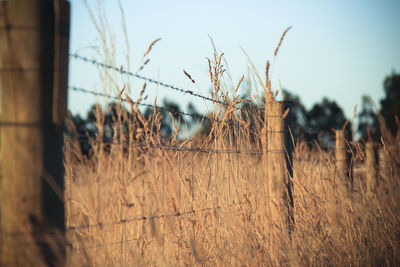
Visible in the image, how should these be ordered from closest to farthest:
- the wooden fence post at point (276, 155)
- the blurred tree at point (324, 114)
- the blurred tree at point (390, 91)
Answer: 1. the wooden fence post at point (276, 155)
2. the blurred tree at point (390, 91)
3. the blurred tree at point (324, 114)

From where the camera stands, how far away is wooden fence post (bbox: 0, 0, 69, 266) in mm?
1135

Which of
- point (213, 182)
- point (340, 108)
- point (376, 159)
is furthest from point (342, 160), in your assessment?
point (340, 108)

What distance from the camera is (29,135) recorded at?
1146 millimetres

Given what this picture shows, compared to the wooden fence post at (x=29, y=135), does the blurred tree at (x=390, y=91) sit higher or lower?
higher

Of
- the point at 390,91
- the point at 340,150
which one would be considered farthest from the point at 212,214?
the point at 390,91

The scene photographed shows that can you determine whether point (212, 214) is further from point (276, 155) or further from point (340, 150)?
point (340, 150)

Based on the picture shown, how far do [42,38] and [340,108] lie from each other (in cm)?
3957

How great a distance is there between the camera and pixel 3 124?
1.14 metres

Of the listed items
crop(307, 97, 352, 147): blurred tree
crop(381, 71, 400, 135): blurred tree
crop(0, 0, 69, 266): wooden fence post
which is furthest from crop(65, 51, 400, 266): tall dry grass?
crop(307, 97, 352, 147): blurred tree

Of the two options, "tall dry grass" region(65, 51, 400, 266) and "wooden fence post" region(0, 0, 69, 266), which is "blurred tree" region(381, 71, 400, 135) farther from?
"wooden fence post" region(0, 0, 69, 266)

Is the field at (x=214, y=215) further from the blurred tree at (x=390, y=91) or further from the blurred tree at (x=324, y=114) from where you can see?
the blurred tree at (x=324, y=114)

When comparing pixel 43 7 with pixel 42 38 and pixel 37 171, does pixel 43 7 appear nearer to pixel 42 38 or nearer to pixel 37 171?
pixel 42 38

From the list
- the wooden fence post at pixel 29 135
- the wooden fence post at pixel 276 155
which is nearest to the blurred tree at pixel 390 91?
the wooden fence post at pixel 276 155

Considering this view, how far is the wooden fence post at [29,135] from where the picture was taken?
44.7 inches
